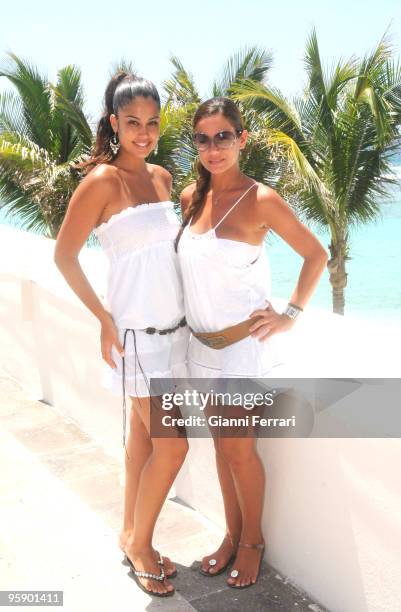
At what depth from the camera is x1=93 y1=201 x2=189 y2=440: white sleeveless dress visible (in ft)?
8.99

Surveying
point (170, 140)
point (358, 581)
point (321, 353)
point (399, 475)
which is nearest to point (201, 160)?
point (321, 353)

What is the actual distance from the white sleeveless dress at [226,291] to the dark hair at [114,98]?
0.43 metres

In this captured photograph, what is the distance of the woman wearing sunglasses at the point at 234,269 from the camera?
8.55 ft

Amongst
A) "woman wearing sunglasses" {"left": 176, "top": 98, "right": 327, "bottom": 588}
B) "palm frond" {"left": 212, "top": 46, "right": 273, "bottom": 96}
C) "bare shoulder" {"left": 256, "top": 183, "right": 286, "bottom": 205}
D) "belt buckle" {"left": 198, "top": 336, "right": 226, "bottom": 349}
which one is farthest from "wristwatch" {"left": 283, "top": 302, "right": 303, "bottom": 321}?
"palm frond" {"left": 212, "top": 46, "right": 273, "bottom": 96}

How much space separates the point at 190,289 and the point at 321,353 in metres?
0.50

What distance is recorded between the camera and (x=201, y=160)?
8.93 ft

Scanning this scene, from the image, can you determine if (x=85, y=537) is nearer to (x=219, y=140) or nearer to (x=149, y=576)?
(x=149, y=576)

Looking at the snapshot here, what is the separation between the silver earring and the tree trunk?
11366 mm

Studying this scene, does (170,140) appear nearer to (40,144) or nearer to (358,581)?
(40,144)

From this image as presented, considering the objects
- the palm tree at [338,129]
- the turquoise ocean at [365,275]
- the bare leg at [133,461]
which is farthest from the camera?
the turquoise ocean at [365,275]

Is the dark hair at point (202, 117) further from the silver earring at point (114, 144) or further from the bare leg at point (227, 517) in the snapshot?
the bare leg at point (227, 517)

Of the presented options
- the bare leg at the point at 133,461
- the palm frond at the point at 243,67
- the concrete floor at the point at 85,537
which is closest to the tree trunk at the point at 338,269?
the palm frond at the point at 243,67

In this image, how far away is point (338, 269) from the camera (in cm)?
1450

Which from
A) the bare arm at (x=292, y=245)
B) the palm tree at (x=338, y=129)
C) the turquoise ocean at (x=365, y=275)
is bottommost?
the turquoise ocean at (x=365, y=275)
